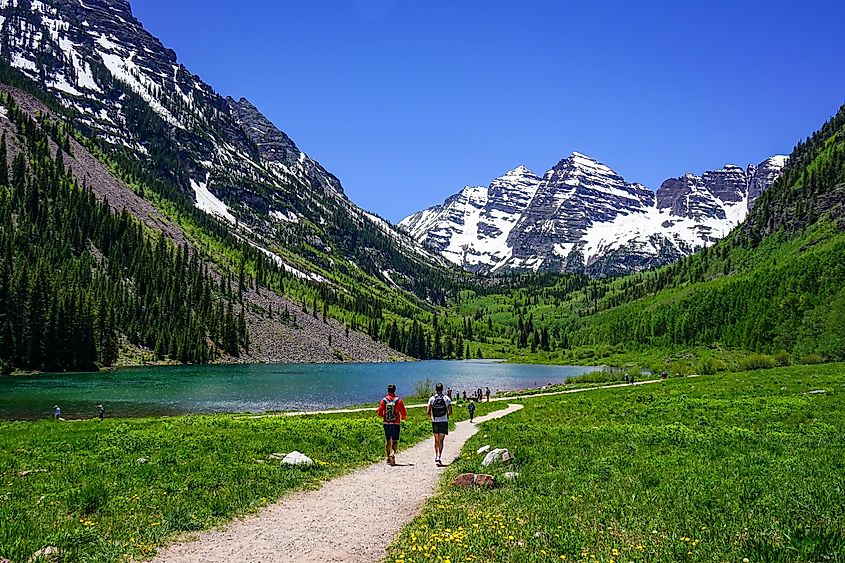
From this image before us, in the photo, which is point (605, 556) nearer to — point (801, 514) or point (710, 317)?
point (801, 514)

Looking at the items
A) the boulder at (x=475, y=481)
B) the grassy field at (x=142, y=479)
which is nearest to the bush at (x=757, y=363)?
the grassy field at (x=142, y=479)

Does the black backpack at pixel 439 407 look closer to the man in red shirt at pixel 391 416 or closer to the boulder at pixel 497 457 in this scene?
the man in red shirt at pixel 391 416

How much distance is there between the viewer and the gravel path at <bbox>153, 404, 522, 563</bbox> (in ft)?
41.3

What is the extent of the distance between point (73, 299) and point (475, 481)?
497ft

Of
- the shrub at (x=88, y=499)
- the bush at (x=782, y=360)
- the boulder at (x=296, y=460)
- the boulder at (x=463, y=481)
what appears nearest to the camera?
the shrub at (x=88, y=499)

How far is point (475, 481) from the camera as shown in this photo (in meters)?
18.8

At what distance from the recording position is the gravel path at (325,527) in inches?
496

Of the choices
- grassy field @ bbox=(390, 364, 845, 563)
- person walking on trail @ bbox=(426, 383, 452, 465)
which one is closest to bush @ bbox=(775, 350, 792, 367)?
grassy field @ bbox=(390, 364, 845, 563)

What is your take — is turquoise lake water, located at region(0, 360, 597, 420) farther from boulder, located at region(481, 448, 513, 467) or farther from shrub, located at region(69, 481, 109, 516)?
boulder, located at region(481, 448, 513, 467)

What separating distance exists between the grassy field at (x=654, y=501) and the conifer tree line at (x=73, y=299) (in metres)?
137

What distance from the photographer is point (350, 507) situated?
16.9 metres

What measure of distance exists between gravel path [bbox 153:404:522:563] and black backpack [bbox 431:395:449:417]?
3.79 meters

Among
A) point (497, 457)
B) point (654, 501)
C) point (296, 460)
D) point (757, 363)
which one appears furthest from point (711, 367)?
point (654, 501)

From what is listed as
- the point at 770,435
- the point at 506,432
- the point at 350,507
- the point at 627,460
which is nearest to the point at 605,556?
the point at 350,507
